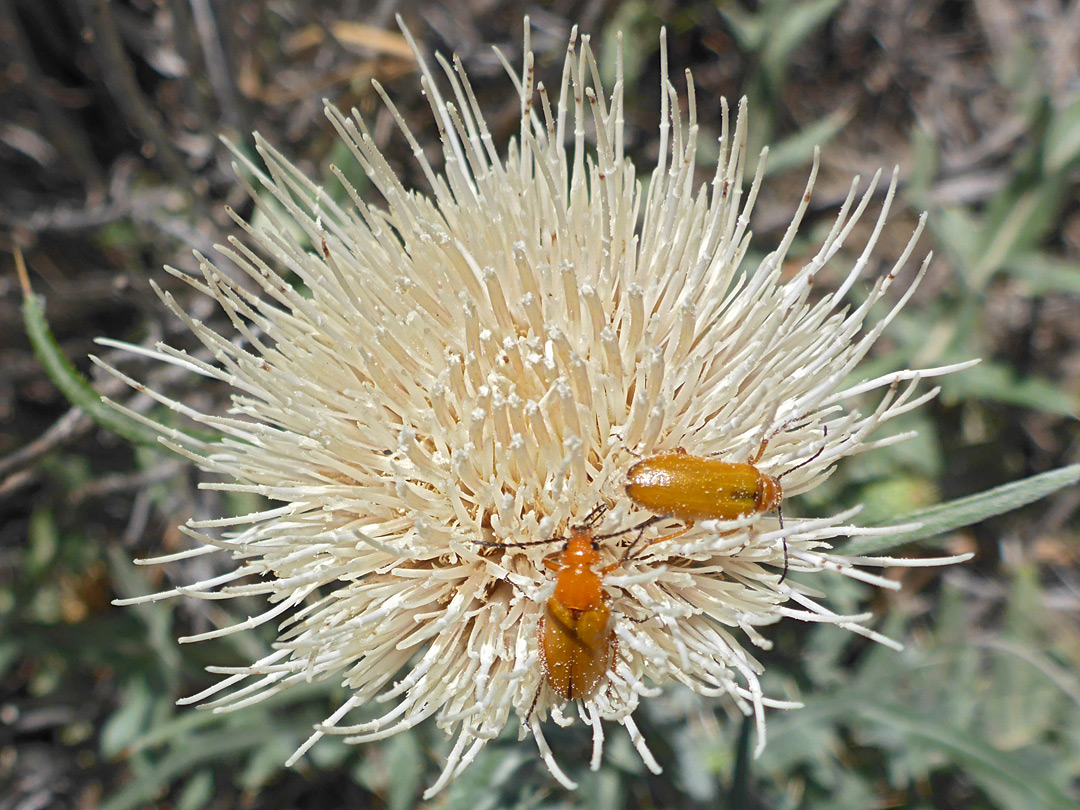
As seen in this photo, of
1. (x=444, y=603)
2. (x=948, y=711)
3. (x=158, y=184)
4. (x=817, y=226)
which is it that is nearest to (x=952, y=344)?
(x=817, y=226)

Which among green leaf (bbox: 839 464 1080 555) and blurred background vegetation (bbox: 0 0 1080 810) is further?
blurred background vegetation (bbox: 0 0 1080 810)

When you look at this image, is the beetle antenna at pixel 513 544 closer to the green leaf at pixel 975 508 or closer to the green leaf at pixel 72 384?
the green leaf at pixel 975 508

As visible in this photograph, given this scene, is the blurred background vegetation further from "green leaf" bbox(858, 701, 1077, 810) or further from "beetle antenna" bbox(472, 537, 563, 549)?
"beetle antenna" bbox(472, 537, 563, 549)

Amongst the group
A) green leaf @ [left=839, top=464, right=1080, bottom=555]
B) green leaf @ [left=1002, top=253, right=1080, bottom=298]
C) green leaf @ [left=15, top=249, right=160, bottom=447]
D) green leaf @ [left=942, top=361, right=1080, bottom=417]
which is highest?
green leaf @ [left=15, top=249, right=160, bottom=447]

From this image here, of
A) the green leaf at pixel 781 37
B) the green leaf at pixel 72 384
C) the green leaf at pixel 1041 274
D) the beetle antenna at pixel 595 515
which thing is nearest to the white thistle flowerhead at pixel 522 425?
the beetle antenna at pixel 595 515

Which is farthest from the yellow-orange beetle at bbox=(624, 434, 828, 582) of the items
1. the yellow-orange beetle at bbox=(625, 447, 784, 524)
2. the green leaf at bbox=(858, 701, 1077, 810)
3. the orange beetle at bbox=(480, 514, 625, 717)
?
the green leaf at bbox=(858, 701, 1077, 810)

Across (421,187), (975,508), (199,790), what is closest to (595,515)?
(975,508)
